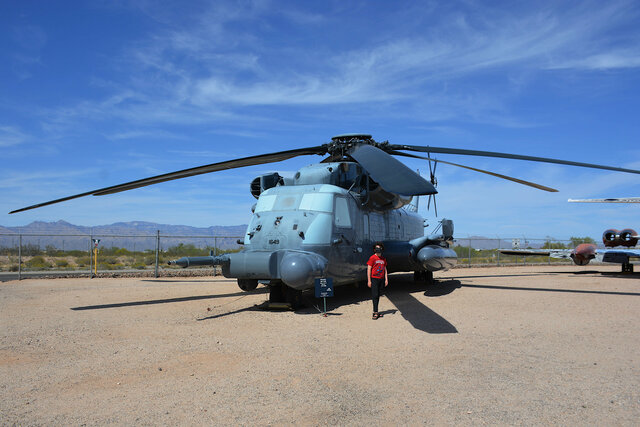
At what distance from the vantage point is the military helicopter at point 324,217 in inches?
330

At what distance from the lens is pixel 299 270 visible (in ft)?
26.8

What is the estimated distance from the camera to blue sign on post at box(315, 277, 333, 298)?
8.64 metres

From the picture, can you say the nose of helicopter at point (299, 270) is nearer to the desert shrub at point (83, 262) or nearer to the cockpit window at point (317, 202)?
the cockpit window at point (317, 202)

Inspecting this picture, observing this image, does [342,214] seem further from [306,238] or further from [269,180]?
[269,180]

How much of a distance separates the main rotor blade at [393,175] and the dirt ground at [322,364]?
2.16 m

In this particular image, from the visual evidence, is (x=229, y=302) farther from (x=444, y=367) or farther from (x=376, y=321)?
(x=444, y=367)

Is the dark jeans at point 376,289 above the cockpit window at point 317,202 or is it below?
below

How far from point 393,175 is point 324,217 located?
2806 millimetres

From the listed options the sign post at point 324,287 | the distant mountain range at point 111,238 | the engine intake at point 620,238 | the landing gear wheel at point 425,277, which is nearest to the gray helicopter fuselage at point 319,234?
the sign post at point 324,287

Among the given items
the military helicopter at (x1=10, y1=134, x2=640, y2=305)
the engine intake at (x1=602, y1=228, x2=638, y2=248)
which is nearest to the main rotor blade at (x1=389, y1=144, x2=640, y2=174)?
the military helicopter at (x1=10, y1=134, x2=640, y2=305)

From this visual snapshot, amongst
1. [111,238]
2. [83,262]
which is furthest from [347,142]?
[111,238]

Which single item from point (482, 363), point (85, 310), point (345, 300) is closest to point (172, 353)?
point (482, 363)

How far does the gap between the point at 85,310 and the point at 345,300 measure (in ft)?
18.7

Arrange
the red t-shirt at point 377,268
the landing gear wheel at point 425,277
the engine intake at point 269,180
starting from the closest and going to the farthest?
the red t-shirt at point 377,268, the engine intake at point 269,180, the landing gear wheel at point 425,277
